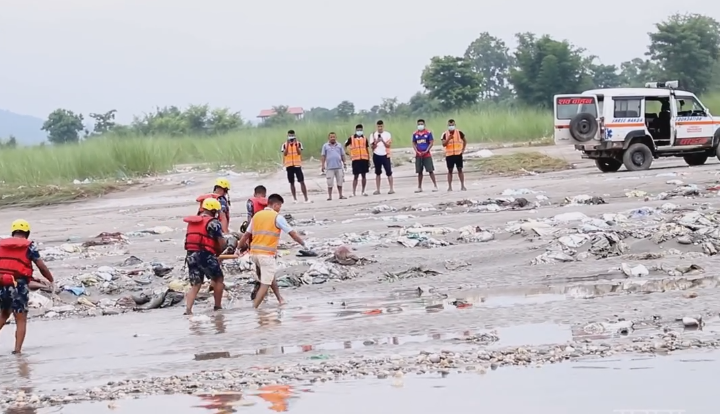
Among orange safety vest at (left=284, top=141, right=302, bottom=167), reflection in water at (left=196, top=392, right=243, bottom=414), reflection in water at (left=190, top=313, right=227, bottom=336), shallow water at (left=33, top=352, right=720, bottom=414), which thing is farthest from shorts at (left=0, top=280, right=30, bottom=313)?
orange safety vest at (left=284, top=141, right=302, bottom=167)


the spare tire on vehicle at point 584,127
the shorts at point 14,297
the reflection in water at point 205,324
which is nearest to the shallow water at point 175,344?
the reflection in water at point 205,324

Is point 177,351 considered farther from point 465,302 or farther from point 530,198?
point 530,198

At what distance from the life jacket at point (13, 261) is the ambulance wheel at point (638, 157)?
1723 cm

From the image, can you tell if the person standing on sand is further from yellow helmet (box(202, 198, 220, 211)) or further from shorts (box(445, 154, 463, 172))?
yellow helmet (box(202, 198, 220, 211))

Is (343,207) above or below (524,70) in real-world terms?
below

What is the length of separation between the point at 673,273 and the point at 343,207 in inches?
397

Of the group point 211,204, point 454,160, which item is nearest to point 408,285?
point 211,204

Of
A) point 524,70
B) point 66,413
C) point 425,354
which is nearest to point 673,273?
point 425,354

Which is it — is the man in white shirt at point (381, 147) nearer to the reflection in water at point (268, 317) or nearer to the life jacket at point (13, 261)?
the reflection in water at point (268, 317)

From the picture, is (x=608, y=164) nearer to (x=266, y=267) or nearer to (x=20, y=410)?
(x=266, y=267)

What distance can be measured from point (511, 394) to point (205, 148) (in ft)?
98.9

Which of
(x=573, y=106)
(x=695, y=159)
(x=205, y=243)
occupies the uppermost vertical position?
(x=573, y=106)

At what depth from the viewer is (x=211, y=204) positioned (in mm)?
12289

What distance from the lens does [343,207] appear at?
875 inches
